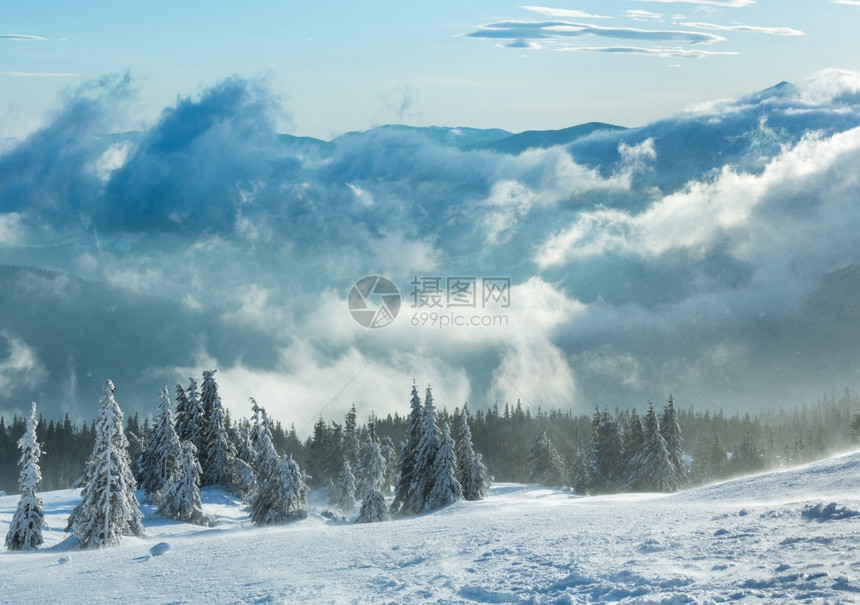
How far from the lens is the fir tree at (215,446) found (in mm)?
61594

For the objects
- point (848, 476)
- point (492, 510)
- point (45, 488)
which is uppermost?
point (848, 476)

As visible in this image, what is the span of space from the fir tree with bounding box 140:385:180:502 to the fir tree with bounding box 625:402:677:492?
119 ft

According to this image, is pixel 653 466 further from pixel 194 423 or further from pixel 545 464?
pixel 194 423

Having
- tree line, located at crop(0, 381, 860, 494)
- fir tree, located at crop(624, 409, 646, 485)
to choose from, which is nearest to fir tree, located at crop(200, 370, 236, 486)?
tree line, located at crop(0, 381, 860, 494)

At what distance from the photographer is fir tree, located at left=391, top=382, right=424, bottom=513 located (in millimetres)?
49062

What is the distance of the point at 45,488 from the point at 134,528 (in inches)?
3683

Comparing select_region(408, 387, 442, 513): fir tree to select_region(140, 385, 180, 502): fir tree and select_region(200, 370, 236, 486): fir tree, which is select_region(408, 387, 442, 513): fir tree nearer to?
select_region(140, 385, 180, 502): fir tree

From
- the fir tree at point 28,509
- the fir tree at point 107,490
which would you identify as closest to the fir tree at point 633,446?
the fir tree at point 107,490

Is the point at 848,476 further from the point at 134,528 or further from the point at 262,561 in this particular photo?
the point at 134,528

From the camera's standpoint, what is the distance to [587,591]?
14469 mm

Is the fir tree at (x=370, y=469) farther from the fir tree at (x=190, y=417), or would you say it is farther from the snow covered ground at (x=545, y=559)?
the snow covered ground at (x=545, y=559)

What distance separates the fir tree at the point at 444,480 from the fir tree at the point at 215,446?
23071 mm

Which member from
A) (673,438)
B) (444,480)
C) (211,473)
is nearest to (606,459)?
(673,438)

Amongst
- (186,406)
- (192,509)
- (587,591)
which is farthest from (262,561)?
(186,406)
